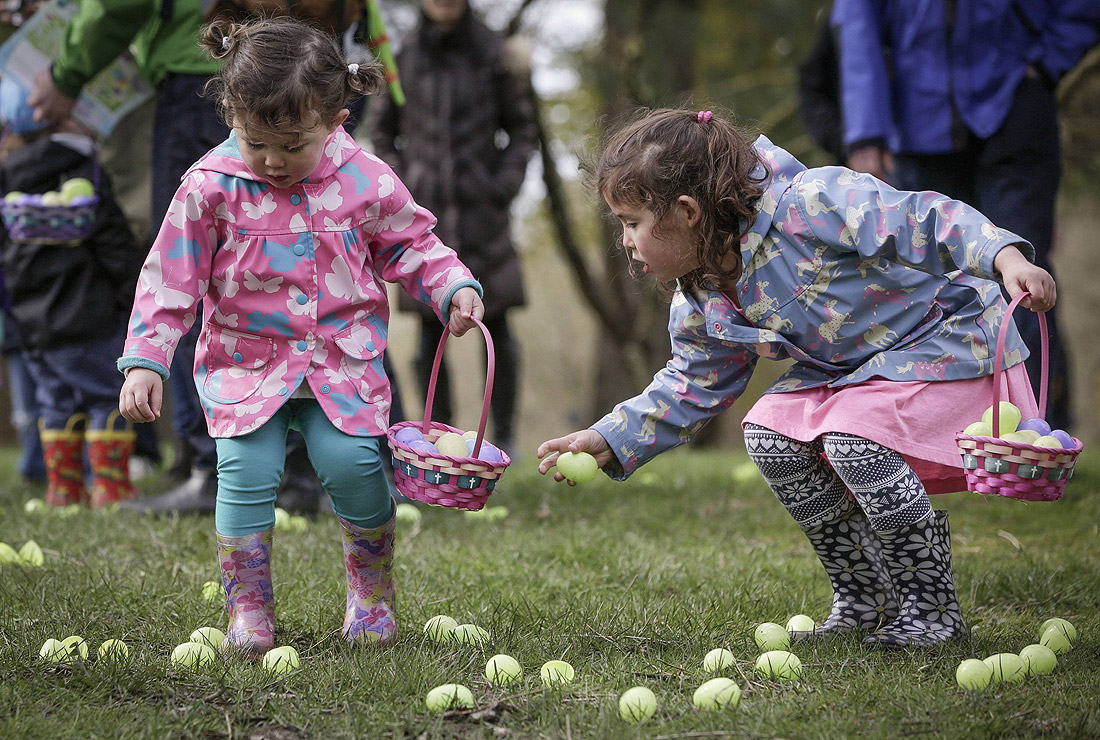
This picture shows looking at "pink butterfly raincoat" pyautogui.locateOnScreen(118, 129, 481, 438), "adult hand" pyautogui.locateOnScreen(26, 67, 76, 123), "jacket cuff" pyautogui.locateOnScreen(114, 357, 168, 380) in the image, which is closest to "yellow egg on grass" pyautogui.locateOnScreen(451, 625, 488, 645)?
"pink butterfly raincoat" pyautogui.locateOnScreen(118, 129, 481, 438)

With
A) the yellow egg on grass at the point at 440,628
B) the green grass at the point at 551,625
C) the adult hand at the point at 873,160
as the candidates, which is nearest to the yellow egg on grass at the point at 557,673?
the green grass at the point at 551,625

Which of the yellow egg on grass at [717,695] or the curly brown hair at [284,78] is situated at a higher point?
the curly brown hair at [284,78]

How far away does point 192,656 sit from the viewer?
2254 millimetres

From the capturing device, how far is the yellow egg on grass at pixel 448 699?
6.57 ft

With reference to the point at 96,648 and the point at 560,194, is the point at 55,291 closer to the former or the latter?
the point at 96,648

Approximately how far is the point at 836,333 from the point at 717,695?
0.90 metres

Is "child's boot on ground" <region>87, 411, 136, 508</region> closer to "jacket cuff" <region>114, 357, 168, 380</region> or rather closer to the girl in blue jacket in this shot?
"jacket cuff" <region>114, 357, 168, 380</region>

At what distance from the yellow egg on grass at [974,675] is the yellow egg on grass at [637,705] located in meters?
0.61

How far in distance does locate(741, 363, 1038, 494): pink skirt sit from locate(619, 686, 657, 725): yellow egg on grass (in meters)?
0.74

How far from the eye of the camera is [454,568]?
3268 millimetres

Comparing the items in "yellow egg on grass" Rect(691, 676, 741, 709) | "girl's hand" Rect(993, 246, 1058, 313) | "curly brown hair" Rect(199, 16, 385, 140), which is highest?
"curly brown hair" Rect(199, 16, 385, 140)

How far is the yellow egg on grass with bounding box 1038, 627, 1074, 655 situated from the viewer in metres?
2.40

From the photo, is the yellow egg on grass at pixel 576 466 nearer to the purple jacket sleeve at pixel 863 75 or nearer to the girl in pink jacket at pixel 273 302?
the girl in pink jacket at pixel 273 302

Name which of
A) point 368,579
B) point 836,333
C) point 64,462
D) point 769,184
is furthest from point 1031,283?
point 64,462
